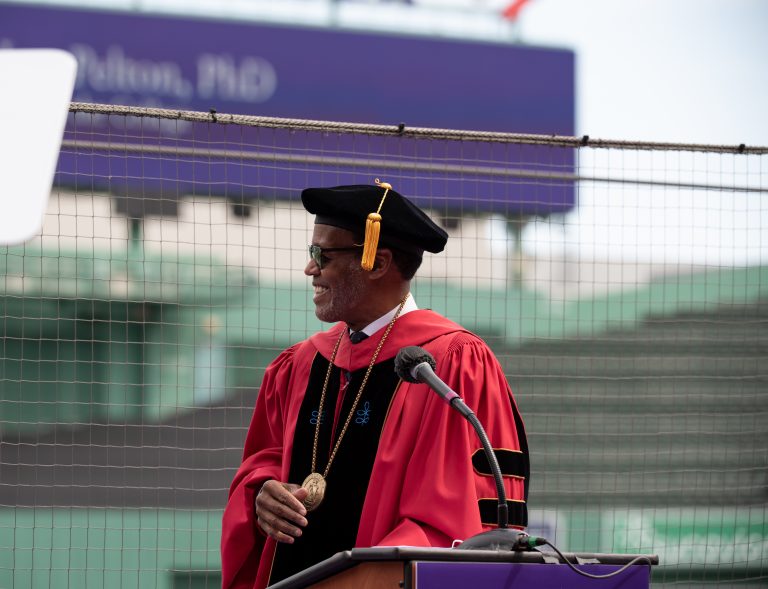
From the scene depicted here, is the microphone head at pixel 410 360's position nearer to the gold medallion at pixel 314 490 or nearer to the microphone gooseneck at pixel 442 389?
the microphone gooseneck at pixel 442 389

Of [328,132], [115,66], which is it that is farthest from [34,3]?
[328,132]

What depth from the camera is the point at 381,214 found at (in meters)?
3.87

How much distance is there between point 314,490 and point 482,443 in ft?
3.58

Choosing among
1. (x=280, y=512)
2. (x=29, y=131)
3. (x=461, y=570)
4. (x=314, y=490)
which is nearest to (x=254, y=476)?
(x=314, y=490)

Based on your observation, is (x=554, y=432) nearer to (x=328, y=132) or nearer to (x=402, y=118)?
(x=328, y=132)

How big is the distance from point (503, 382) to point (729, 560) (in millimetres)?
2623

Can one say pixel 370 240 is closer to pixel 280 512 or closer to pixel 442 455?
pixel 442 455

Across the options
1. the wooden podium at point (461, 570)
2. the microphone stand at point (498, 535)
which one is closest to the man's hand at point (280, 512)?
the wooden podium at point (461, 570)

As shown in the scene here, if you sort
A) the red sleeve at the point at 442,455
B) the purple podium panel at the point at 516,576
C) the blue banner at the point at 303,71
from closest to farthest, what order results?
the purple podium panel at the point at 516,576, the red sleeve at the point at 442,455, the blue banner at the point at 303,71

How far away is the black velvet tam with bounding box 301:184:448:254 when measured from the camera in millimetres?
3859

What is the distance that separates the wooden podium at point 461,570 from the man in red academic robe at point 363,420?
769 millimetres

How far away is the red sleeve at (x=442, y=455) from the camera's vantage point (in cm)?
336

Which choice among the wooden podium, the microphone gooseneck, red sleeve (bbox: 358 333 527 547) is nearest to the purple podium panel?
the wooden podium

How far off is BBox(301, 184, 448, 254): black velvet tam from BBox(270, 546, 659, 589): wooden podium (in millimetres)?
1440
